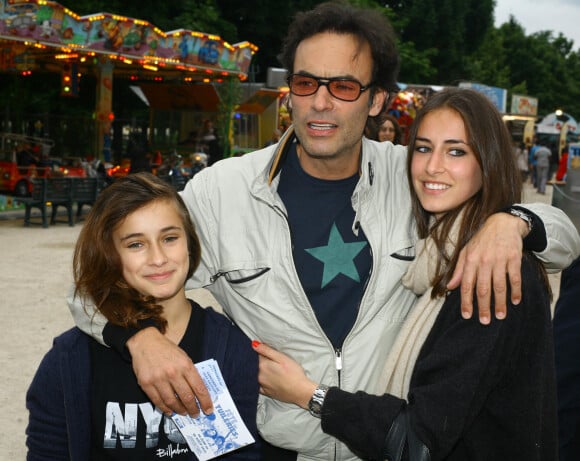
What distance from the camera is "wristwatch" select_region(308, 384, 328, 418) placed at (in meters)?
2.14

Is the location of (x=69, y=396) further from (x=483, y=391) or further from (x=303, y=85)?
(x=303, y=85)

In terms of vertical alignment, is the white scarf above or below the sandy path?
above

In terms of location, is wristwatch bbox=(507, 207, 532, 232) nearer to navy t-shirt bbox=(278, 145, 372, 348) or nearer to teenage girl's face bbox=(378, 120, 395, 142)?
navy t-shirt bbox=(278, 145, 372, 348)

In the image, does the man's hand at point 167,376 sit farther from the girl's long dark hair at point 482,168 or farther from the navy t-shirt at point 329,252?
the girl's long dark hair at point 482,168

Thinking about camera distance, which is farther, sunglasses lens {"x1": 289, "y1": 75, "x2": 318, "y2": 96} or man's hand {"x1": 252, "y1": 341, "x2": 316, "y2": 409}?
sunglasses lens {"x1": 289, "y1": 75, "x2": 318, "y2": 96}

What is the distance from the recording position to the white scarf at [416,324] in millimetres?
2049

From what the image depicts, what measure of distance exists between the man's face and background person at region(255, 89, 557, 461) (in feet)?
1.29

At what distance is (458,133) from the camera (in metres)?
2.18

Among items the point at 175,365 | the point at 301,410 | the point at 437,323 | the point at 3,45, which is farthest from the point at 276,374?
the point at 3,45

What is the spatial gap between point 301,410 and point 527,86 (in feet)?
226

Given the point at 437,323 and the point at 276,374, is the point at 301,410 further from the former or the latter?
→ the point at 437,323

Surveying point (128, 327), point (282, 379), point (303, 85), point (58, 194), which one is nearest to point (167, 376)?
point (128, 327)

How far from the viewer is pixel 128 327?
2.19 metres

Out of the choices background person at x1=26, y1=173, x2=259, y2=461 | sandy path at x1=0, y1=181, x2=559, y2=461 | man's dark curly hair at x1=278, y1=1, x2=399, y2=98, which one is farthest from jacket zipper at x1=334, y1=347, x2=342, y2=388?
sandy path at x1=0, y1=181, x2=559, y2=461
